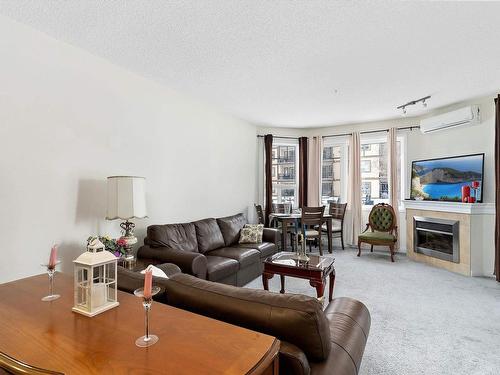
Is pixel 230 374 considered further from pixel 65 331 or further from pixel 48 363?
pixel 65 331

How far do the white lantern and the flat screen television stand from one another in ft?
16.8

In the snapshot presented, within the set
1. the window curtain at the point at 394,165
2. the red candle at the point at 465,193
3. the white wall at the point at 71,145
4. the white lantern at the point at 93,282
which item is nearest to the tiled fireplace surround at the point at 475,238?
the red candle at the point at 465,193

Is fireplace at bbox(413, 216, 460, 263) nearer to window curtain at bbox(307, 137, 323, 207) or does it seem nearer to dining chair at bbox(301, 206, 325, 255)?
dining chair at bbox(301, 206, 325, 255)

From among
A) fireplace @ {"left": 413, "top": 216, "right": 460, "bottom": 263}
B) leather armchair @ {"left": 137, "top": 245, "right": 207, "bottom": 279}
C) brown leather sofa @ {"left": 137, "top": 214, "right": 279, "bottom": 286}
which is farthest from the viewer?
fireplace @ {"left": 413, "top": 216, "right": 460, "bottom": 263}

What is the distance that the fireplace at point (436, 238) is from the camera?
4414mm

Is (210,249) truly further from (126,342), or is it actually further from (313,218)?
(126,342)

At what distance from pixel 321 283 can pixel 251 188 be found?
11.1 feet

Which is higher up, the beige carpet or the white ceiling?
the white ceiling

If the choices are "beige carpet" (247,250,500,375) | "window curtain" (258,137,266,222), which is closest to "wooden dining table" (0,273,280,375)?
"beige carpet" (247,250,500,375)

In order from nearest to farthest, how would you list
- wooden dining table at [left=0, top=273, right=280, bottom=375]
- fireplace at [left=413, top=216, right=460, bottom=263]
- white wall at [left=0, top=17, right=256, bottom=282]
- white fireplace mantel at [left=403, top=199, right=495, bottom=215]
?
wooden dining table at [left=0, top=273, right=280, bottom=375] < white wall at [left=0, top=17, right=256, bottom=282] < white fireplace mantel at [left=403, top=199, right=495, bottom=215] < fireplace at [left=413, top=216, right=460, bottom=263]

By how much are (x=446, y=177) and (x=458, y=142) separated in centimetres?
62

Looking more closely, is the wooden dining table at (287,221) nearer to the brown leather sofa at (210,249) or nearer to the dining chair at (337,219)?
the dining chair at (337,219)

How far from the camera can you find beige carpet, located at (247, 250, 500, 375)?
6.91ft

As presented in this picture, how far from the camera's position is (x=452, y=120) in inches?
179
